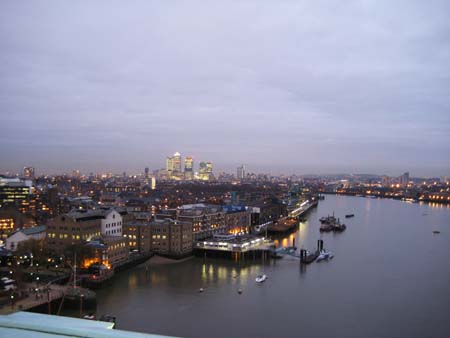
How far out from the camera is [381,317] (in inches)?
221

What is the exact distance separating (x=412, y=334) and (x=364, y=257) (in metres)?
4.83

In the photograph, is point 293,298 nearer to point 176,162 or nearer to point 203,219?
point 203,219

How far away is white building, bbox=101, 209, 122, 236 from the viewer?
9.48m

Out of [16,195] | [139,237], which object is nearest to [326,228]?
[139,237]

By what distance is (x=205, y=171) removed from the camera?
7056 centimetres

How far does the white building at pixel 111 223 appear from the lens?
31.1 ft

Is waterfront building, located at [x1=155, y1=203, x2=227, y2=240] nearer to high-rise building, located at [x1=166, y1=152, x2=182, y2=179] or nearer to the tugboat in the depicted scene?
the tugboat

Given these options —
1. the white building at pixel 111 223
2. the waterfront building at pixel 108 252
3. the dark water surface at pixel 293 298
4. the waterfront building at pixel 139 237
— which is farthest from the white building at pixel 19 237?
the dark water surface at pixel 293 298

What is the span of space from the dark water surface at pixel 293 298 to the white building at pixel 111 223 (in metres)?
1.68

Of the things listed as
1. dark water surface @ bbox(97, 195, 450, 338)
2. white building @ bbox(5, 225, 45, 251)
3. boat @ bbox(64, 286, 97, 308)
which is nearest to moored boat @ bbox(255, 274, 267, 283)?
Result: dark water surface @ bbox(97, 195, 450, 338)

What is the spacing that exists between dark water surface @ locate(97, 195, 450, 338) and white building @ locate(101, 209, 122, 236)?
1.68 m

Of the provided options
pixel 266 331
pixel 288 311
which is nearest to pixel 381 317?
pixel 288 311

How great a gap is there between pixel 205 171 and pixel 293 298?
211ft

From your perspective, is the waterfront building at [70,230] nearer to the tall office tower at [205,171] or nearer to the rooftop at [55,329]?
the rooftop at [55,329]
